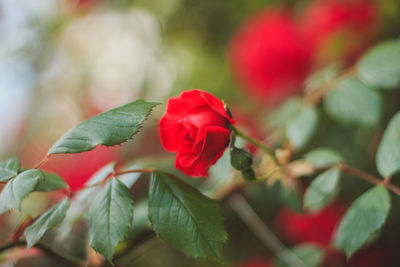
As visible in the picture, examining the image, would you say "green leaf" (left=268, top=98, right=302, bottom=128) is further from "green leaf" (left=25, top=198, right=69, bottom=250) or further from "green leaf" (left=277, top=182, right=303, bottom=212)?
"green leaf" (left=25, top=198, right=69, bottom=250)

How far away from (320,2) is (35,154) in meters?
1.11

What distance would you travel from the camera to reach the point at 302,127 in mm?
645

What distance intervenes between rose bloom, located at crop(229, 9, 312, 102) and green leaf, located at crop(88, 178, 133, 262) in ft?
2.82

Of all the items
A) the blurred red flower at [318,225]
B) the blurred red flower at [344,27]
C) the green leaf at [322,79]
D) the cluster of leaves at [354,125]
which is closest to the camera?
the cluster of leaves at [354,125]

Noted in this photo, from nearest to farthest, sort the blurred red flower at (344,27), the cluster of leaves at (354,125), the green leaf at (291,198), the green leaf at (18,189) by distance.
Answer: the green leaf at (18,189) → the cluster of leaves at (354,125) → the green leaf at (291,198) → the blurred red flower at (344,27)

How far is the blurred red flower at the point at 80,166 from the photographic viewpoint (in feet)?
3.23

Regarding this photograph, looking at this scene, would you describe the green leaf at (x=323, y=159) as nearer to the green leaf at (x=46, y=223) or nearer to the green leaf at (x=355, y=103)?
the green leaf at (x=355, y=103)

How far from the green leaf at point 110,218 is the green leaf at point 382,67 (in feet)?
1.51

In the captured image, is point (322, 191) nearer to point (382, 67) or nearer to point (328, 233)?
point (382, 67)

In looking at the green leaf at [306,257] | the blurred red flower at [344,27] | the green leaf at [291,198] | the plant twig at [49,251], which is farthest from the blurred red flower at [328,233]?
the plant twig at [49,251]

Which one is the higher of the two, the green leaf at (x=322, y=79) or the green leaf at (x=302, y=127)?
the green leaf at (x=322, y=79)

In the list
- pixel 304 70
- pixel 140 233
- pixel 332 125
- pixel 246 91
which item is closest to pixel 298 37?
pixel 304 70

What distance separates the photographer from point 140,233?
565 mm

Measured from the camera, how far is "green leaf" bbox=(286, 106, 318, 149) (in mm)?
628
